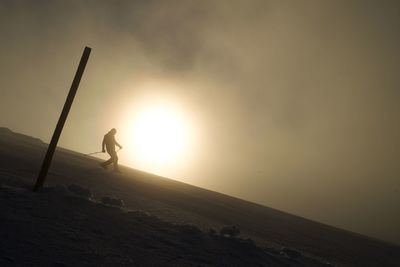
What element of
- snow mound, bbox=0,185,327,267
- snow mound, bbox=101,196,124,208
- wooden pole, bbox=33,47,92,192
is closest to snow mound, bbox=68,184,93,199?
snow mound, bbox=0,185,327,267

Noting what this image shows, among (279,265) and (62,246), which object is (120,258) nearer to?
(62,246)

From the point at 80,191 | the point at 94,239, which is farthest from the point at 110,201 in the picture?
the point at 94,239

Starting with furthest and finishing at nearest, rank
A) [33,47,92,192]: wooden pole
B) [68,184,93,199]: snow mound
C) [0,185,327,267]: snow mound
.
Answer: [68,184,93,199]: snow mound < [33,47,92,192]: wooden pole < [0,185,327,267]: snow mound

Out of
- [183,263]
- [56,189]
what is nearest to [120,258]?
[183,263]

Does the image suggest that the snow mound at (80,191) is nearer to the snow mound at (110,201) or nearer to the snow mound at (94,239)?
the snow mound at (94,239)

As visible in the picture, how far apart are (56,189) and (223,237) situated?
403 centimetres

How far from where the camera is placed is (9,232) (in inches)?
183

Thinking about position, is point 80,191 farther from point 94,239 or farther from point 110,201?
point 94,239

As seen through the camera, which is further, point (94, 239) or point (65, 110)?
point (65, 110)

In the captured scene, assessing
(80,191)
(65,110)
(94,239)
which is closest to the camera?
(94,239)

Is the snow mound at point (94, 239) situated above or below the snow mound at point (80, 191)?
below

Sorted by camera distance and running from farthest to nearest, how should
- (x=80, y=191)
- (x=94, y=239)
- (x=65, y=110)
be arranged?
(x=80, y=191) → (x=65, y=110) → (x=94, y=239)

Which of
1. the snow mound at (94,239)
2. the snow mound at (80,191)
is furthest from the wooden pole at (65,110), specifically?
the snow mound at (80,191)

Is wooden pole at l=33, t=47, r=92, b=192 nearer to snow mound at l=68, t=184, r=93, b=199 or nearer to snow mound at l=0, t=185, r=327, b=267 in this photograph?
snow mound at l=0, t=185, r=327, b=267
